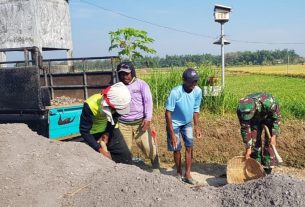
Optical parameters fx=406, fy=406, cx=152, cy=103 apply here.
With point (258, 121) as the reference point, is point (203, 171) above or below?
below

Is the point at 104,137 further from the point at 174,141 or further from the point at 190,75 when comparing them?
the point at 190,75

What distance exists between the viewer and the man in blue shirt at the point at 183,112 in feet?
18.6

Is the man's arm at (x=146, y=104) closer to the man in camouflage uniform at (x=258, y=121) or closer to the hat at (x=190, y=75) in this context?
the hat at (x=190, y=75)

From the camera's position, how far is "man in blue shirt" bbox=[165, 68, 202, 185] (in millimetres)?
5656

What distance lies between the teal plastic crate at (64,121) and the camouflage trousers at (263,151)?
288 centimetres

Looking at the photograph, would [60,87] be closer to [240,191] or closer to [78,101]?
[78,101]

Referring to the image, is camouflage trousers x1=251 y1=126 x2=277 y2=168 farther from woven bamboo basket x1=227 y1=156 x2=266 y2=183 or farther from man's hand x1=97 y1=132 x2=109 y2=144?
man's hand x1=97 y1=132 x2=109 y2=144

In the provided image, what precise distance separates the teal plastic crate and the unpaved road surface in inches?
47.6

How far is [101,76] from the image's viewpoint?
7.48 meters

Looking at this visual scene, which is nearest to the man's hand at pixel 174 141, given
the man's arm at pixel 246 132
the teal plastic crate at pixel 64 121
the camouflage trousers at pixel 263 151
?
the man's arm at pixel 246 132

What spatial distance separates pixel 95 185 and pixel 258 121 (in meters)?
2.69

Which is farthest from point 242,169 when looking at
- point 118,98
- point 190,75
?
point 118,98

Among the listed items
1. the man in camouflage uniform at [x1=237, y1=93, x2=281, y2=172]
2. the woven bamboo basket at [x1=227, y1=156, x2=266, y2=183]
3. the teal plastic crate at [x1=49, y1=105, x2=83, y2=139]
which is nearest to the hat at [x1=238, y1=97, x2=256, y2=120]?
the man in camouflage uniform at [x1=237, y1=93, x2=281, y2=172]

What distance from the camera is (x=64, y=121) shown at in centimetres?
641
